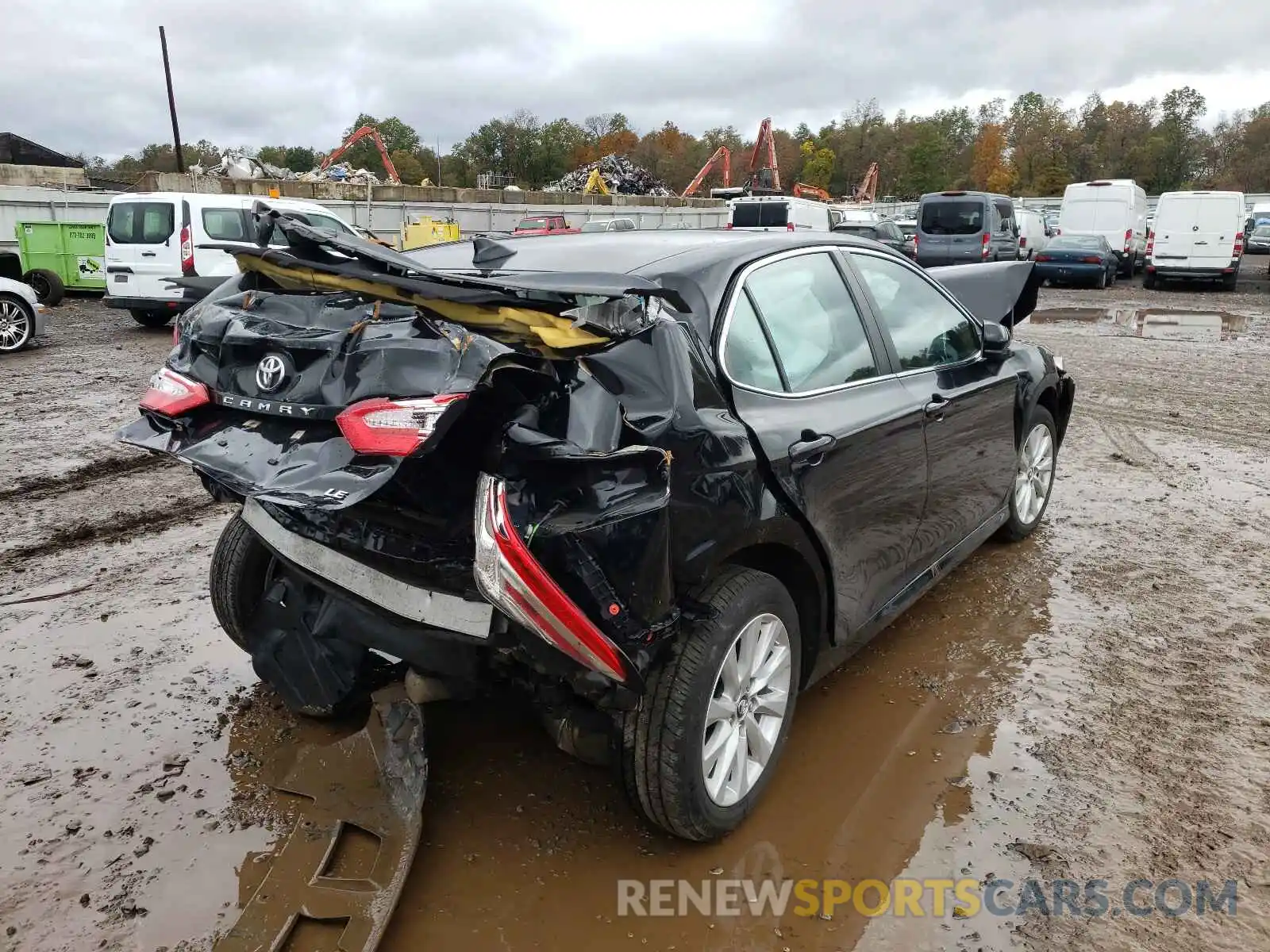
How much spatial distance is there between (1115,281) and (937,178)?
7387cm

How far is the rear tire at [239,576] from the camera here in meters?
3.46

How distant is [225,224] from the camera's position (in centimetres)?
1361

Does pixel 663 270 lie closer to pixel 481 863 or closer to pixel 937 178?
pixel 481 863

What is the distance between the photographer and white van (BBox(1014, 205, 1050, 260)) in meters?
25.1

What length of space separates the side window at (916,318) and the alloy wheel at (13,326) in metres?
11.8

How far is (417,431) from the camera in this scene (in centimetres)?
210

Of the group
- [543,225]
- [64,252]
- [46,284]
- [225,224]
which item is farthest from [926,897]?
[543,225]

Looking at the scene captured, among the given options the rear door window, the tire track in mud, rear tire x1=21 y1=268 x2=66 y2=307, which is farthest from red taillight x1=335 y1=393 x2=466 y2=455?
rear tire x1=21 y1=268 x2=66 y2=307

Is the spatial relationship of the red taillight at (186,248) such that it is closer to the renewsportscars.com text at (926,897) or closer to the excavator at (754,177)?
the renewsportscars.com text at (926,897)

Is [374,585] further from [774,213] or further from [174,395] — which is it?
[774,213]

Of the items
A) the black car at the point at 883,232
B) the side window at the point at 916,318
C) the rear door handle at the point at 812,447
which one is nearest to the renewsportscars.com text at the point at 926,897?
the rear door handle at the point at 812,447

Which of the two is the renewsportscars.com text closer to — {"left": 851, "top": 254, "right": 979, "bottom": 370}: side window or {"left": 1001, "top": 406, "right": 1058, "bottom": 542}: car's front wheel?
{"left": 851, "top": 254, "right": 979, "bottom": 370}: side window

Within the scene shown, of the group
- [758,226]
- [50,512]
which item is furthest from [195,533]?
[758,226]

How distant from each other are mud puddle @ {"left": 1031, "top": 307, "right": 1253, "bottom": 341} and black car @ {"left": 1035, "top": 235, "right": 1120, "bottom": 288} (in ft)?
12.7
